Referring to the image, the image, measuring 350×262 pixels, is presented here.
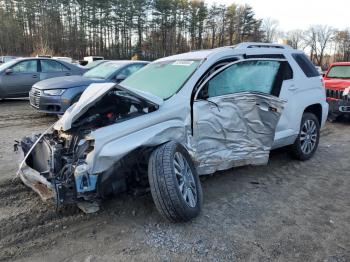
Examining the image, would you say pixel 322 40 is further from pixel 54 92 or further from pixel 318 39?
pixel 54 92

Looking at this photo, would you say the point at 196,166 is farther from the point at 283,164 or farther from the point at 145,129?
the point at 283,164

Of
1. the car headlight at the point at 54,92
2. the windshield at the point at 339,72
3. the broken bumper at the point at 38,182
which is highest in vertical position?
the windshield at the point at 339,72

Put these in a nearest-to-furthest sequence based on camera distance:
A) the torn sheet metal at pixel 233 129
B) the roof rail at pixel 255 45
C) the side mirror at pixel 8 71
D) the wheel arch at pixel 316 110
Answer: the torn sheet metal at pixel 233 129 < the roof rail at pixel 255 45 < the wheel arch at pixel 316 110 < the side mirror at pixel 8 71

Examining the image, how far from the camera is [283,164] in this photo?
5254 mm

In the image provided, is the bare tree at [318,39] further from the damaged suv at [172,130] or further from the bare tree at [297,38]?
the damaged suv at [172,130]

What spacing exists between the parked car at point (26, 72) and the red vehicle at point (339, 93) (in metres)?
7.62

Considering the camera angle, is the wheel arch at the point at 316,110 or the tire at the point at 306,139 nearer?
the tire at the point at 306,139

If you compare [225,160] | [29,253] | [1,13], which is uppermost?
[1,13]

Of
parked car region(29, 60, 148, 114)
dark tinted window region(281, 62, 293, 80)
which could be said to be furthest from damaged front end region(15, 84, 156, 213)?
A: parked car region(29, 60, 148, 114)

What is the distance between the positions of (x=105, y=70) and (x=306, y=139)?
587cm

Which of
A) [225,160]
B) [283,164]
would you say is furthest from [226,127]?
[283,164]

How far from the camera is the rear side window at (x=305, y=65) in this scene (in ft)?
17.1

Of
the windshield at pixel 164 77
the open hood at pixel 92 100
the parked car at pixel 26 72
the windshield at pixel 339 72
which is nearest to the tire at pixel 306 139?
the windshield at pixel 164 77

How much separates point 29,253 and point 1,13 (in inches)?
1853
